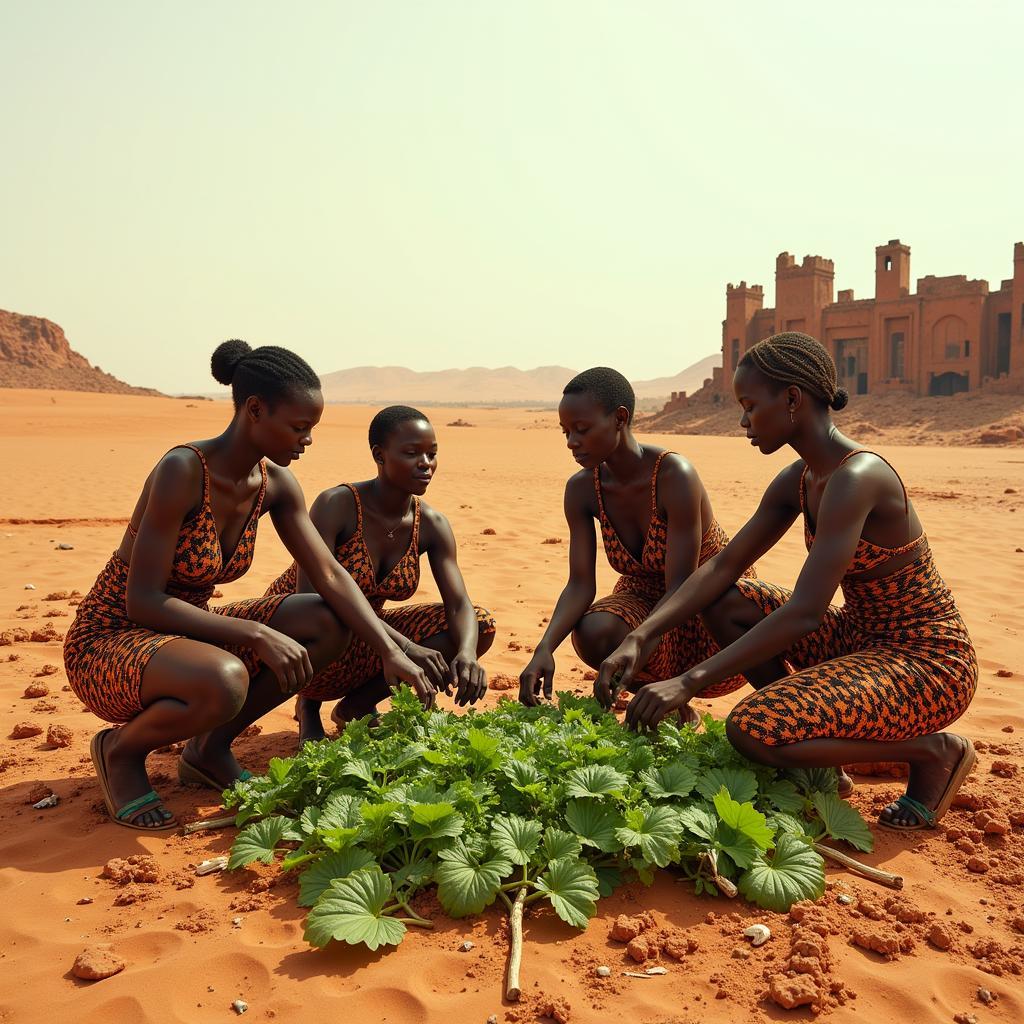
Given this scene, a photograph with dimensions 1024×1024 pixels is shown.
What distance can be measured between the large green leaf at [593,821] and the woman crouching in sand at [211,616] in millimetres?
996

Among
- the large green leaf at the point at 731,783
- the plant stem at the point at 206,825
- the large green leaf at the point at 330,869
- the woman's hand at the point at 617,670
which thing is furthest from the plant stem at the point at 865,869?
the plant stem at the point at 206,825

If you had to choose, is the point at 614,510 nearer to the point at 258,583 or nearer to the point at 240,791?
the point at 240,791

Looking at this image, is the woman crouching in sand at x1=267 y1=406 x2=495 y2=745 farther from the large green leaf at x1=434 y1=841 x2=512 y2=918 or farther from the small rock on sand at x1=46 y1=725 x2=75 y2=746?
the large green leaf at x1=434 y1=841 x2=512 y2=918

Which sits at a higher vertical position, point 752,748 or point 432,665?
point 432,665

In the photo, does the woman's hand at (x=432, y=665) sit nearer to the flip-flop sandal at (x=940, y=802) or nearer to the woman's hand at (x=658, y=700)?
the woman's hand at (x=658, y=700)

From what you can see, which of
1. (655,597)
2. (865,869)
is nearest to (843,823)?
(865,869)

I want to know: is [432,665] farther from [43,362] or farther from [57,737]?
[43,362]

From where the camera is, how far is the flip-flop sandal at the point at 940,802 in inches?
138

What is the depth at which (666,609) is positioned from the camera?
4.07 m

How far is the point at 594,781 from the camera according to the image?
3100mm

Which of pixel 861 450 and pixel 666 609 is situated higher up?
pixel 861 450

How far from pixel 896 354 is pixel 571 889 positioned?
53.1 metres

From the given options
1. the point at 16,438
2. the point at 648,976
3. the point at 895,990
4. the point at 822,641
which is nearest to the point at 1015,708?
the point at 822,641

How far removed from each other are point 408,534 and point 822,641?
202 centimetres
